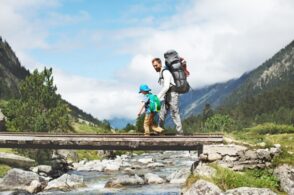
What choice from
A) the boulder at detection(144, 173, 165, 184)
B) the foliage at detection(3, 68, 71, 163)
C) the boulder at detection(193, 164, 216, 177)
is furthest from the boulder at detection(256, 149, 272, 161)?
the foliage at detection(3, 68, 71, 163)

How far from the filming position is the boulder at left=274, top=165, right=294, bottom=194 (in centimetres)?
1528

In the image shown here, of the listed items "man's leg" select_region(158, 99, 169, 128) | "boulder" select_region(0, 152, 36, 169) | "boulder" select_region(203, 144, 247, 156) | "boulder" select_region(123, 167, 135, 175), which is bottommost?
"boulder" select_region(123, 167, 135, 175)

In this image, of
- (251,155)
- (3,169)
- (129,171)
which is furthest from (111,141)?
(129,171)

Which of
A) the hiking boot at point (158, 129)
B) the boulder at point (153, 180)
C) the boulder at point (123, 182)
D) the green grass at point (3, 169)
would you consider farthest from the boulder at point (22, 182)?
the hiking boot at point (158, 129)

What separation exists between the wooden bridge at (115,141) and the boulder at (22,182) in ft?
58.9

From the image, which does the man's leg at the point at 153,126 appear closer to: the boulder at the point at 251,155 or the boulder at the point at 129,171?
the boulder at the point at 251,155

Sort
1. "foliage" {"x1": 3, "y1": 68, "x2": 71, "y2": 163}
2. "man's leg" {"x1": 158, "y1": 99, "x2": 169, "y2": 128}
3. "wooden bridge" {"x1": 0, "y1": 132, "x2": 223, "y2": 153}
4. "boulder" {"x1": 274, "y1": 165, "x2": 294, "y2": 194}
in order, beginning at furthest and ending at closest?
"foliage" {"x1": 3, "y1": 68, "x2": 71, "y2": 163} < "man's leg" {"x1": 158, "y1": 99, "x2": 169, "y2": 128} < "wooden bridge" {"x1": 0, "y1": 132, "x2": 223, "y2": 153} < "boulder" {"x1": 274, "y1": 165, "x2": 294, "y2": 194}

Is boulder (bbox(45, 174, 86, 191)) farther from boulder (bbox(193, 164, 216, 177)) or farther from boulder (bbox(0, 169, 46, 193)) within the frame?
boulder (bbox(193, 164, 216, 177))

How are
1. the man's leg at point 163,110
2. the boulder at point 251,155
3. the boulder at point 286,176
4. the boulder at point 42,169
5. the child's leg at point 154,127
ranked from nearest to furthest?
1. the boulder at point 286,176
2. the boulder at point 251,155
3. the child's leg at point 154,127
4. the man's leg at point 163,110
5. the boulder at point 42,169

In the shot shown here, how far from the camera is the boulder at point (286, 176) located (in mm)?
15276

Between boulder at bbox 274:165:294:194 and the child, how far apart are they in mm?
4776

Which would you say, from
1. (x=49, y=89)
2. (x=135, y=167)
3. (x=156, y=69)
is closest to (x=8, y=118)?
(x=49, y=89)

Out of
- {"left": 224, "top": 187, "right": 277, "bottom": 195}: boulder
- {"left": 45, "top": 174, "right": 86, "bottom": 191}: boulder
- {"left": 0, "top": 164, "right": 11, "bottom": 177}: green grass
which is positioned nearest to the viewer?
{"left": 224, "top": 187, "right": 277, "bottom": 195}: boulder

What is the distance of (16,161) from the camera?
169 feet
